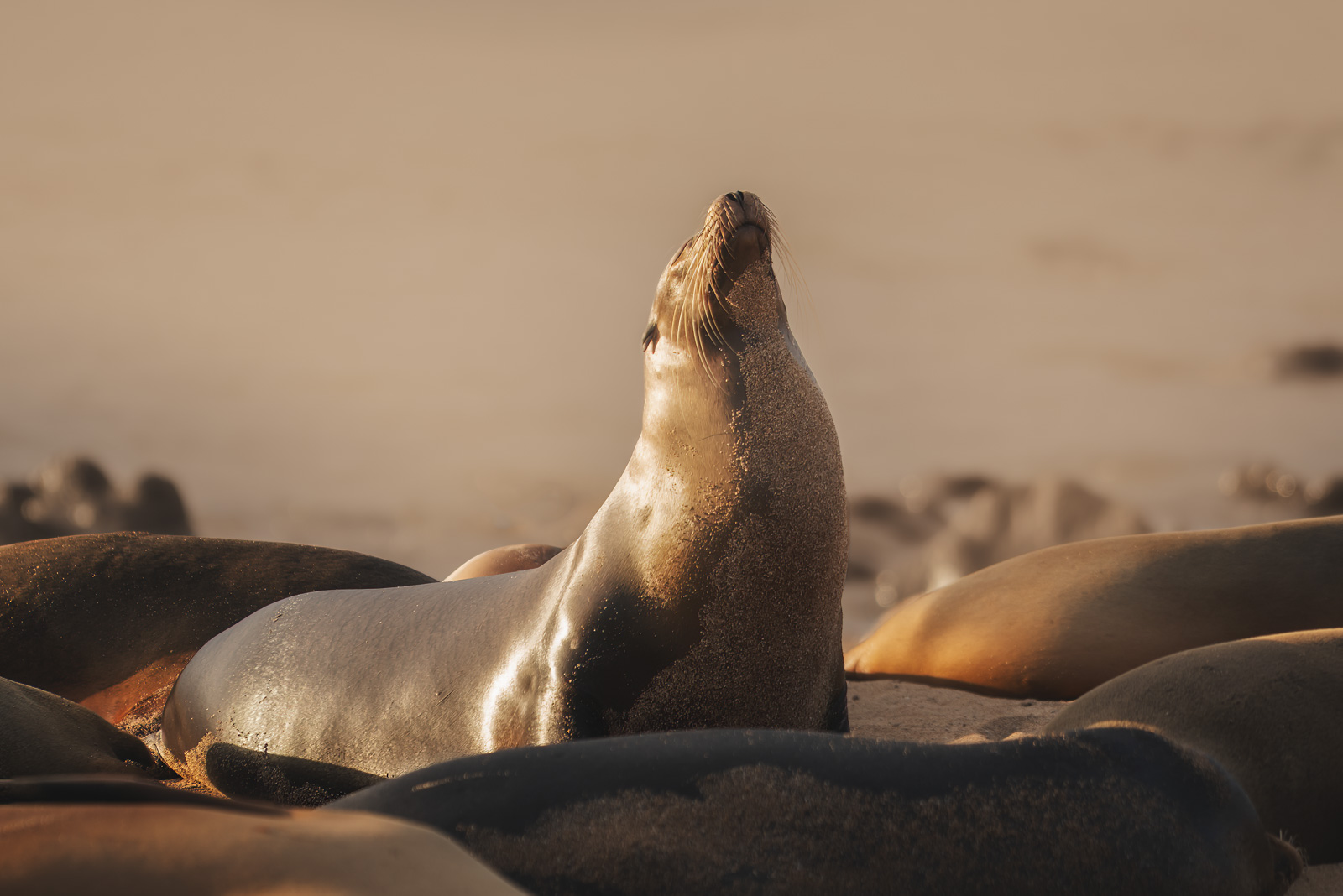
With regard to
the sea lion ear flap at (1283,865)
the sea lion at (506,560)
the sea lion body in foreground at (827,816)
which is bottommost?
the sea lion at (506,560)

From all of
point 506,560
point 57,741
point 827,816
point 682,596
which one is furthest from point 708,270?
point 506,560

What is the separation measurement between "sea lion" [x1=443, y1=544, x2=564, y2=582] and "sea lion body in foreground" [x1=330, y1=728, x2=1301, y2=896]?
4.63 meters

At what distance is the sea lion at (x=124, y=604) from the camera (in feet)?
18.7

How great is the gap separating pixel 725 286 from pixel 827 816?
6.94ft

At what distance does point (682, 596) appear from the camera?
11.2 ft

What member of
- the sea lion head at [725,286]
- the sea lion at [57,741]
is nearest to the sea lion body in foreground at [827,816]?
the sea lion head at [725,286]

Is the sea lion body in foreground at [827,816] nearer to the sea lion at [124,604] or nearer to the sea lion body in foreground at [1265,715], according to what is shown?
the sea lion body in foreground at [1265,715]

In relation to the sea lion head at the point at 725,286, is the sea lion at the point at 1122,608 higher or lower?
lower

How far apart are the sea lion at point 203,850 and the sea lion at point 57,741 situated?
2.83 meters

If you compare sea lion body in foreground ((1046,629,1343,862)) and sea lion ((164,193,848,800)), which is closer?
sea lion body in foreground ((1046,629,1343,862))

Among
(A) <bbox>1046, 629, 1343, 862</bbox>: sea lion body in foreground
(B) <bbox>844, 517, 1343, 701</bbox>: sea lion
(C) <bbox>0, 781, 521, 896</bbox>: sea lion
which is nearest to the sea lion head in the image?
(A) <bbox>1046, 629, 1343, 862</bbox>: sea lion body in foreground

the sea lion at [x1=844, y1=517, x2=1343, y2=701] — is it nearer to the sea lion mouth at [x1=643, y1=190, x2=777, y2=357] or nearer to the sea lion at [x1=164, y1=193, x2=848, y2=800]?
the sea lion at [x1=164, y1=193, x2=848, y2=800]

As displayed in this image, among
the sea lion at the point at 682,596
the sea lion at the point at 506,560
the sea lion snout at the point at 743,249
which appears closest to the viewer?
the sea lion at the point at 682,596

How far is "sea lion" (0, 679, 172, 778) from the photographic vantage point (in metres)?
3.88
